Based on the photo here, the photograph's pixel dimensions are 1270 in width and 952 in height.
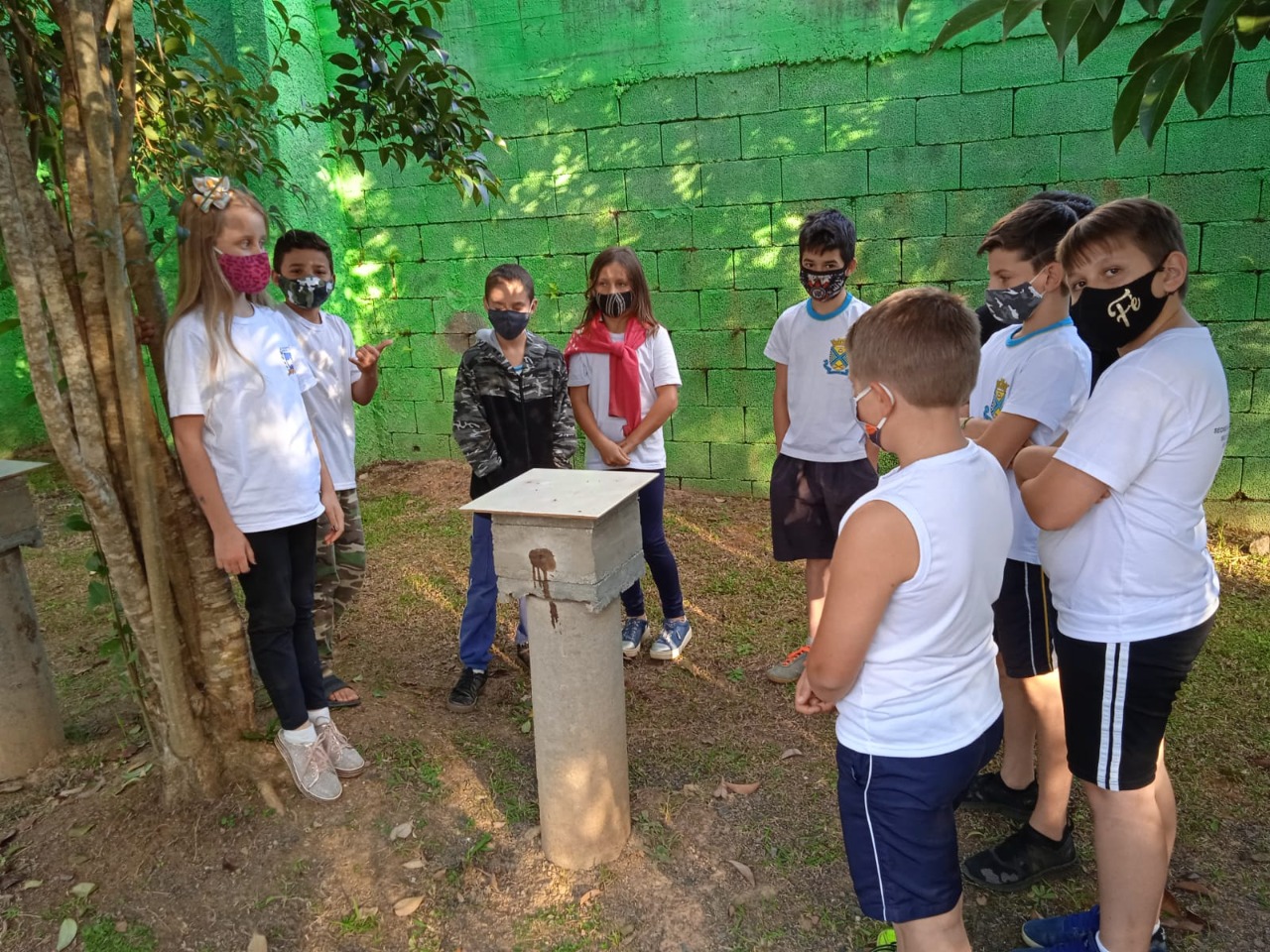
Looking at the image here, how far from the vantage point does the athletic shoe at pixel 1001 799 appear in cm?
275

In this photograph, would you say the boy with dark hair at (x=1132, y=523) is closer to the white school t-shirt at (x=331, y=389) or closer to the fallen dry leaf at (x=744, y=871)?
the fallen dry leaf at (x=744, y=871)

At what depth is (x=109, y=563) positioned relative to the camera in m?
2.53

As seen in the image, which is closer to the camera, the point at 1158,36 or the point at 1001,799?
the point at 1158,36

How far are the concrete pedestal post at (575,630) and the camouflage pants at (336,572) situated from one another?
1.15 meters

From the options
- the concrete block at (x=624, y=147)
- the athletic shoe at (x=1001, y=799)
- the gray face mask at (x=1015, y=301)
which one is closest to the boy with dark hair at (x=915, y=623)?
the gray face mask at (x=1015, y=301)

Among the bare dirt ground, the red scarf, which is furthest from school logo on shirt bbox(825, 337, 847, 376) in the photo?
the bare dirt ground

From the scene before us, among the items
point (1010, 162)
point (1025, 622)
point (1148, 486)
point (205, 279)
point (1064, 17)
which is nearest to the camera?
point (1064, 17)

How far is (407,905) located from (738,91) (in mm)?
4917

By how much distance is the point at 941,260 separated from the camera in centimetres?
541

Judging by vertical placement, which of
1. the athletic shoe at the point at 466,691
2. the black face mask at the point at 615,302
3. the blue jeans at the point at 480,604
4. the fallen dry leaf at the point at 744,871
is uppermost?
the black face mask at the point at 615,302

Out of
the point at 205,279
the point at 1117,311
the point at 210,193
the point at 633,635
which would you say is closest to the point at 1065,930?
the point at 1117,311

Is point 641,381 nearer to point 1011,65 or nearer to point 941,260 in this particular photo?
point 941,260

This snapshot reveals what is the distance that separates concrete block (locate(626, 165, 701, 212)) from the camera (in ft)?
19.0

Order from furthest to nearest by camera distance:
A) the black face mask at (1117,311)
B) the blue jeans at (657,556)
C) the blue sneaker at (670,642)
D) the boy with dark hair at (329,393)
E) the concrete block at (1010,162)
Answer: the concrete block at (1010,162), the blue sneaker at (670,642), the blue jeans at (657,556), the boy with dark hair at (329,393), the black face mask at (1117,311)
